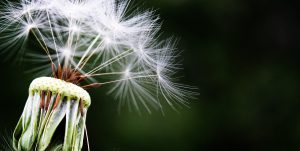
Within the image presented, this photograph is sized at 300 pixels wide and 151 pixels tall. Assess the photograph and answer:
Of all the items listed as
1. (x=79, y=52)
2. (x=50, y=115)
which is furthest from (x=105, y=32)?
(x=50, y=115)

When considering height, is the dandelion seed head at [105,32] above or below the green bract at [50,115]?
above

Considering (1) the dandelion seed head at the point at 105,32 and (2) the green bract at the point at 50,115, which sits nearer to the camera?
(2) the green bract at the point at 50,115

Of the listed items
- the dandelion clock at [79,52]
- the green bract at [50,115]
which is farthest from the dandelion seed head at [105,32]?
the green bract at [50,115]

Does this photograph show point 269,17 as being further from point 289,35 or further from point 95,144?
point 95,144

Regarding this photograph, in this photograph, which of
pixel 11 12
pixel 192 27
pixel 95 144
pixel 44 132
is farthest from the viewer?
pixel 192 27

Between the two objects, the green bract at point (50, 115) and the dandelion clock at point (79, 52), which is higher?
the dandelion clock at point (79, 52)

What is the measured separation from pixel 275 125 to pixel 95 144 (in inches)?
94.4

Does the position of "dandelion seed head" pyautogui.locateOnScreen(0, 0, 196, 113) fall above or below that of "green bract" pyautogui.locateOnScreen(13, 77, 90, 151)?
above

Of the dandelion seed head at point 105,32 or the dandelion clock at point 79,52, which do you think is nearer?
the dandelion clock at point 79,52

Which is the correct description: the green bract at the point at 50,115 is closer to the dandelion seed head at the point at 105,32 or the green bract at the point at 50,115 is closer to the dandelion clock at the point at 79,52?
the dandelion clock at the point at 79,52

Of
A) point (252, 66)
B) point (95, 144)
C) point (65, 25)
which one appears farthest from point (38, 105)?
point (252, 66)

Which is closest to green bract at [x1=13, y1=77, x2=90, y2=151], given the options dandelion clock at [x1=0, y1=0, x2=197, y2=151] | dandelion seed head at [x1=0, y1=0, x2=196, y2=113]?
dandelion clock at [x1=0, y1=0, x2=197, y2=151]

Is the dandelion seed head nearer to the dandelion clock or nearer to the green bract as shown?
the dandelion clock

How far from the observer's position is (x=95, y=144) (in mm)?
7727
